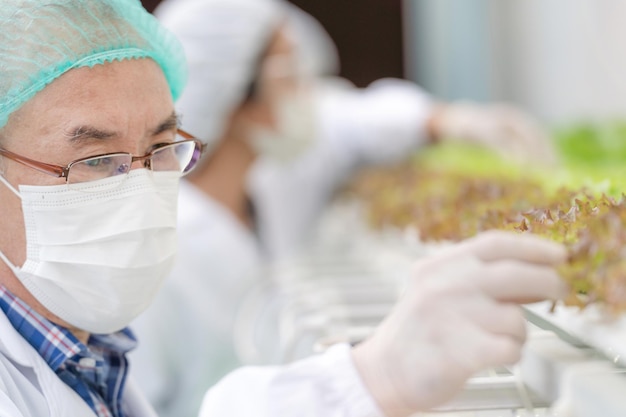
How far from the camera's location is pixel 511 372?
1.21 metres

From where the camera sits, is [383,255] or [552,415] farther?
[383,255]

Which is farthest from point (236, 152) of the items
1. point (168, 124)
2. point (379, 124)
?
point (168, 124)

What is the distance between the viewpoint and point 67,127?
4.13 ft

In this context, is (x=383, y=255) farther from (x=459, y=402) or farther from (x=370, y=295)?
(x=459, y=402)

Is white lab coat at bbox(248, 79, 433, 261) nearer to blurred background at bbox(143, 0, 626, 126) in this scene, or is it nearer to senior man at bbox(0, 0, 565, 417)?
blurred background at bbox(143, 0, 626, 126)

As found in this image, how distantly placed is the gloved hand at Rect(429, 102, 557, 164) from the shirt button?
1.96m

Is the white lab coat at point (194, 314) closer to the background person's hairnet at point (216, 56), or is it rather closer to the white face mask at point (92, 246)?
the background person's hairnet at point (216, 56)

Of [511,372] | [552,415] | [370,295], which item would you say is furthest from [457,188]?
[552,415]

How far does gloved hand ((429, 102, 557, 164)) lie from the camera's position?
3.22m

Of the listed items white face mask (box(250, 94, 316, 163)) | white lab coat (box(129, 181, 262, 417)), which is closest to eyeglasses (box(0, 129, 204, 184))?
white lab coat (box(129, 181, 262, 417))

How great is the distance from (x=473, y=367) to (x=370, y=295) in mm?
1093

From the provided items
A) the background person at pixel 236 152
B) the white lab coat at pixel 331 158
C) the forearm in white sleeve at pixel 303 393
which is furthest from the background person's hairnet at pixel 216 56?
the forearm in white sleeve at pixel 303 393

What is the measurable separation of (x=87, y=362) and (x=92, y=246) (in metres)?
0.23

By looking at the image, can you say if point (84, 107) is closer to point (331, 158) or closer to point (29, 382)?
point (29, 382)
